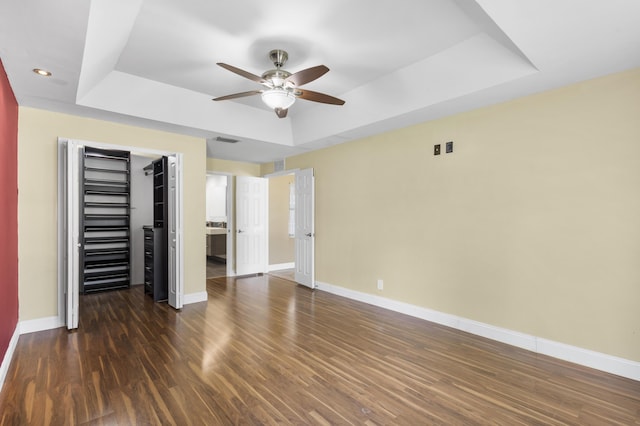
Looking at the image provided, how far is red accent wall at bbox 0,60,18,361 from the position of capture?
8.79ft

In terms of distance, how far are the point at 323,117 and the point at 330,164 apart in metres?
1.04

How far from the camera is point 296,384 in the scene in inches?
99.8

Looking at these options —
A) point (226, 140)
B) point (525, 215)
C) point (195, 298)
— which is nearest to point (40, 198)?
point (195, 298)

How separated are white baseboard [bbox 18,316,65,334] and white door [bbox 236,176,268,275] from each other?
11.2ft

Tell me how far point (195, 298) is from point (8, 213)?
100 inches

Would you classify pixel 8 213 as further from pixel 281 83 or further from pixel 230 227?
pixel 230 227

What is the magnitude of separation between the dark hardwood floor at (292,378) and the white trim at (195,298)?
739 mm

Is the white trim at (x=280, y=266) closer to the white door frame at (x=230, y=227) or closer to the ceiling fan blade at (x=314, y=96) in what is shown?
the white door frame at (x=230, y=227)

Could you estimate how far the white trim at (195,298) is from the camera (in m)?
4.81

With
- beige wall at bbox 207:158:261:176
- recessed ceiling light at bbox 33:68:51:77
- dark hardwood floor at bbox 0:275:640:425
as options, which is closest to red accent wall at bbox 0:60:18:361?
recessed ceiling light at bbox 33:68:51:77

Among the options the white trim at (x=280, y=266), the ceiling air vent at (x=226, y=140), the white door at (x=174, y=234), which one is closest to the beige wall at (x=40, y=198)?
the white door at (x=174, y=234)

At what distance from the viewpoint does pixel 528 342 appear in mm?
3201

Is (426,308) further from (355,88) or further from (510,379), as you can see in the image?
(355,88)

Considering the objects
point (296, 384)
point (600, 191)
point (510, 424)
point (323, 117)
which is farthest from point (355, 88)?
point (510, 424)
